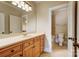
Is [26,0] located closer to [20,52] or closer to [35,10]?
[35,10]

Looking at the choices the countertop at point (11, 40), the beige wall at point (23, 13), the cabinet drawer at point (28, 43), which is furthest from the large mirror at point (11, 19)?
the cabinet drawer at point (28, 43)

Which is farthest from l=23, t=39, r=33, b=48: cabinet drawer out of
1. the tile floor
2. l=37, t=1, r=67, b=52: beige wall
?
the tile floor

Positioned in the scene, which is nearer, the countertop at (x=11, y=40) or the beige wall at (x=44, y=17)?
the countertop at (x=11, y=40)

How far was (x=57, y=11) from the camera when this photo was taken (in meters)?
2.61

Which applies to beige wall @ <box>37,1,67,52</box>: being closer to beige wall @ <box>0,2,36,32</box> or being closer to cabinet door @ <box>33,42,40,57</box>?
beige wall @ <box>0,2,36,32</box>

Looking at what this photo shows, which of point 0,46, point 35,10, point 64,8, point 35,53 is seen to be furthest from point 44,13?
point 0,46

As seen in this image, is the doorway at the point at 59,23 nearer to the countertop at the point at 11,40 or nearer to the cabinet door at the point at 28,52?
the countertop at the point at 11,40

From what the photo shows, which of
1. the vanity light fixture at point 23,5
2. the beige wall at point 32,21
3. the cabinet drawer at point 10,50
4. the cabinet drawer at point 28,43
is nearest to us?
the cabinet drawer at point 10,50

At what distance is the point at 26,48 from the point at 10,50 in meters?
0.58

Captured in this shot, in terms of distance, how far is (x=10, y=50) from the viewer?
185cm

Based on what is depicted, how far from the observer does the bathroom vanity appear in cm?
176

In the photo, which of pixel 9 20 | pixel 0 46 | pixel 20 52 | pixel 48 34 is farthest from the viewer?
pixel 48 34

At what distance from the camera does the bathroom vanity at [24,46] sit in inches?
69.3

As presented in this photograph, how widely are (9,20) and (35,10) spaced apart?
0.56m
